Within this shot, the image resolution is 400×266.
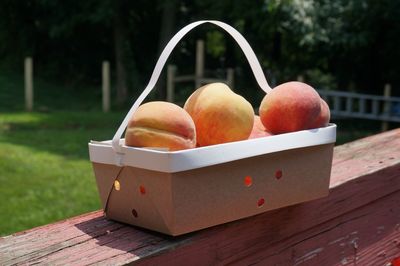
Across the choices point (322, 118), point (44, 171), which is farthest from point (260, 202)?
point (44, 171)

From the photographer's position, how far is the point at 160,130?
2.66ft

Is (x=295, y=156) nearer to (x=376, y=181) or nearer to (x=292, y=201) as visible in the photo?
(x=292, y=201)

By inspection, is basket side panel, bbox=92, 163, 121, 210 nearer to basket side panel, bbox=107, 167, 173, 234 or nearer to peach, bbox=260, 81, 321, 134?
basket side panel, bbox=107, 167, 173, 234

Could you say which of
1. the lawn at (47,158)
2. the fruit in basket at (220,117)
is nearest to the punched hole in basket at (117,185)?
the fruit in basket at (220,117)

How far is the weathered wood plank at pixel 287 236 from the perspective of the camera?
2.63 ft

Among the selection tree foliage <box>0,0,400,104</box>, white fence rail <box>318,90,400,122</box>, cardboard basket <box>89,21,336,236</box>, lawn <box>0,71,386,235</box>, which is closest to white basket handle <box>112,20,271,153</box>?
cardboard basket <box>89,21,336,236</box>

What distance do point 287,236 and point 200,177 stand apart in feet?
0.87

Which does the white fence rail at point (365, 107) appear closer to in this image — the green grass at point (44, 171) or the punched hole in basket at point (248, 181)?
the green grass at point (44, 171)

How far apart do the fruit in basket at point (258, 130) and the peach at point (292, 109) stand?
1cm

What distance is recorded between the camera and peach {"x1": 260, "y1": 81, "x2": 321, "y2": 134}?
95 cm

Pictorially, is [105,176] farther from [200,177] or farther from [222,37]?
[222,37]

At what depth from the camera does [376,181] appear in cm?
120

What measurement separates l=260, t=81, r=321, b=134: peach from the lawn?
10.4ft

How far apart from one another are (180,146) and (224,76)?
555 inches
